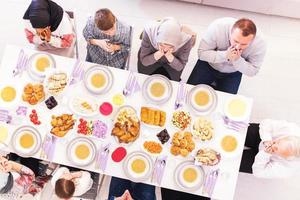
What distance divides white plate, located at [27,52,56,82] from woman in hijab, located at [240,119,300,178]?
1.37 m

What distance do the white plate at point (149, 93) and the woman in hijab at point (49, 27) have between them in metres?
0.61

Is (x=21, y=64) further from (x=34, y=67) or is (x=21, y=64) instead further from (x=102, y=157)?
(x=102, y=157)

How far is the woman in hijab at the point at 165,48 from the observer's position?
96.6 inches

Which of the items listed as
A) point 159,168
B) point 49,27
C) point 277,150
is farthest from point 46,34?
point 277,150

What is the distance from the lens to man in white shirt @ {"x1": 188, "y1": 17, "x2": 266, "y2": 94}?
2.42m

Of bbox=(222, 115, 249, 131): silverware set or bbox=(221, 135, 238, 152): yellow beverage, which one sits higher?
bbox=(222, 115, 249, 131): silverware set

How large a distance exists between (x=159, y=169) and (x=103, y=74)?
2.18 ft

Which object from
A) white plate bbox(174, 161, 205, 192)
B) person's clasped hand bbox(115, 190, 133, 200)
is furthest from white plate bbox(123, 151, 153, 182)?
person's clasped hand bbox(115, 190, 133, 200)

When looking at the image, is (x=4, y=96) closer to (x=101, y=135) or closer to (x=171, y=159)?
(x=101, y=135)

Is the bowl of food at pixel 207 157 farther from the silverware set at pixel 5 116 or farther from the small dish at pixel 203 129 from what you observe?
the silverware set at pixel 5 116

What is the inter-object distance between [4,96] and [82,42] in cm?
101

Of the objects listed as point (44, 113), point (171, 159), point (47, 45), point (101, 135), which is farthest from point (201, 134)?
point (47, 45)

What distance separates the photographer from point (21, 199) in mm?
2512

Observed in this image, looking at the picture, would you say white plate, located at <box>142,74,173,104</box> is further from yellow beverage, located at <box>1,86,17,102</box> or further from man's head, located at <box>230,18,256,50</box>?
yellow beverage, located at <box>1,86,17,102</box>
